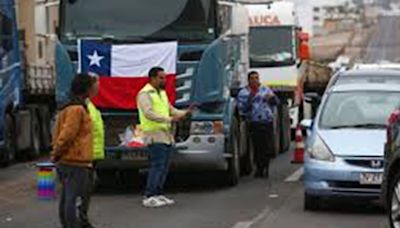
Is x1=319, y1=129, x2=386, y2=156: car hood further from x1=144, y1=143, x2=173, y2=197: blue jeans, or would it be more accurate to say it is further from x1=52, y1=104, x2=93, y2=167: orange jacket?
x1=52, y1=104, x2=93, y2=167: orange jacket

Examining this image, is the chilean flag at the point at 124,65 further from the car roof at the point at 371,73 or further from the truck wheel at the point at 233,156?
the car roof at the point at 371,73

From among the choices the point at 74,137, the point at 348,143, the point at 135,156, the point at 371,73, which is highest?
the point at 371,73

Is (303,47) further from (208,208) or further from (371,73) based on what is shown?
(208,208)

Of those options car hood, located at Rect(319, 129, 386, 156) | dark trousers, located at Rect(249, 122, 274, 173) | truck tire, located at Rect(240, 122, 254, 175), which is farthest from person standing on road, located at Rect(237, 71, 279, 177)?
car hood, located at Rect(319, 129, 386, 156)

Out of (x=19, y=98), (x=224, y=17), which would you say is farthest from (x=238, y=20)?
(x=19, y=98)

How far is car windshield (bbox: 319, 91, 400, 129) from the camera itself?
514 inches

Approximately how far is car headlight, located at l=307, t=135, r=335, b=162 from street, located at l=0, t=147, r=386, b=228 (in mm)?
622

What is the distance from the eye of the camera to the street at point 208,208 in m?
11.6

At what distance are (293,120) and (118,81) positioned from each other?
12.9 m

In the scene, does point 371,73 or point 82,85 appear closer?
point 82,85

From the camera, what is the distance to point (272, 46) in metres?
25.2

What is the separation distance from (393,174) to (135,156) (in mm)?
5013

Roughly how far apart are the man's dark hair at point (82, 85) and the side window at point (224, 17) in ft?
16.7

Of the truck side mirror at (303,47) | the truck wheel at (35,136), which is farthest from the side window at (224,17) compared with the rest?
the truck side mirror at (303,47)
